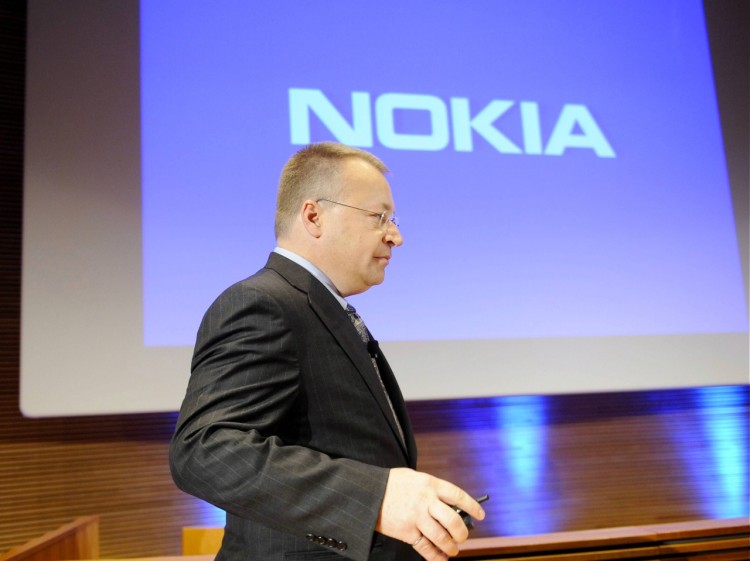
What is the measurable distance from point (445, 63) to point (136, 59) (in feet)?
4.42

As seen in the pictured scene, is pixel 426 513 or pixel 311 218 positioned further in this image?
pixel 311 218

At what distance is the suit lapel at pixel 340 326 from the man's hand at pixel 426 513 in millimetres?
293

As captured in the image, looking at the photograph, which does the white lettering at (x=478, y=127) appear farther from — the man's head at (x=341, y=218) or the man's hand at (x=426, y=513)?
the man's hand at (x=426, y=513)

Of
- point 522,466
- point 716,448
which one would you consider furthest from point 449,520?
point 716,448

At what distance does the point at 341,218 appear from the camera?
1475 mm

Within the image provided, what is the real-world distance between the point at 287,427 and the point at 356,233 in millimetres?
452

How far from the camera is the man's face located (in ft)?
4.81

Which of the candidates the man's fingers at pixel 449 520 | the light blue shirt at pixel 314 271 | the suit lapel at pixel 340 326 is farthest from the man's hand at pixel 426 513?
the light blue shirt at pixel 314 271

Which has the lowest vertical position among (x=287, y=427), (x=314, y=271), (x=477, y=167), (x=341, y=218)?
(x=287, y=427)

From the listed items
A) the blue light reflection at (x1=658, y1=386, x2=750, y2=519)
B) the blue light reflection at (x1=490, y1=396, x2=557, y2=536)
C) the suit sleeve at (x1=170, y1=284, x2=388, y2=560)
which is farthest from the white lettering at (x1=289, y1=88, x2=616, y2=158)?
the suit sleeve at (x1=170, y1=284, x2=388, y2=560)

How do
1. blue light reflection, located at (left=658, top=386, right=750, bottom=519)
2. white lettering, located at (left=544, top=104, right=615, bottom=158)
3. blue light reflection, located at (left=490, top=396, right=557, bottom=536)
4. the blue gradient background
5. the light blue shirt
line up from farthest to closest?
blue light reflection, located at (left=658, top=386, right=750, bottom=519)
blue light reflection, located at (left=490, top=396, right=557, bottom=536)
white lettering, located at (left=544, top=104, right=615, bottom=158)
the blue gradient background
the light blue shirt

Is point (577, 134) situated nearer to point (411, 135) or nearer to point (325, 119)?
point (411, 135)

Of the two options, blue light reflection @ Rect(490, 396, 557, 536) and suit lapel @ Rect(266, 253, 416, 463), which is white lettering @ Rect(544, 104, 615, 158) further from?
suit lapel @ Rect(266, 253, 416, 463)

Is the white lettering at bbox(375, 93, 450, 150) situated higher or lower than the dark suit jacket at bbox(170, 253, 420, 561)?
higher
